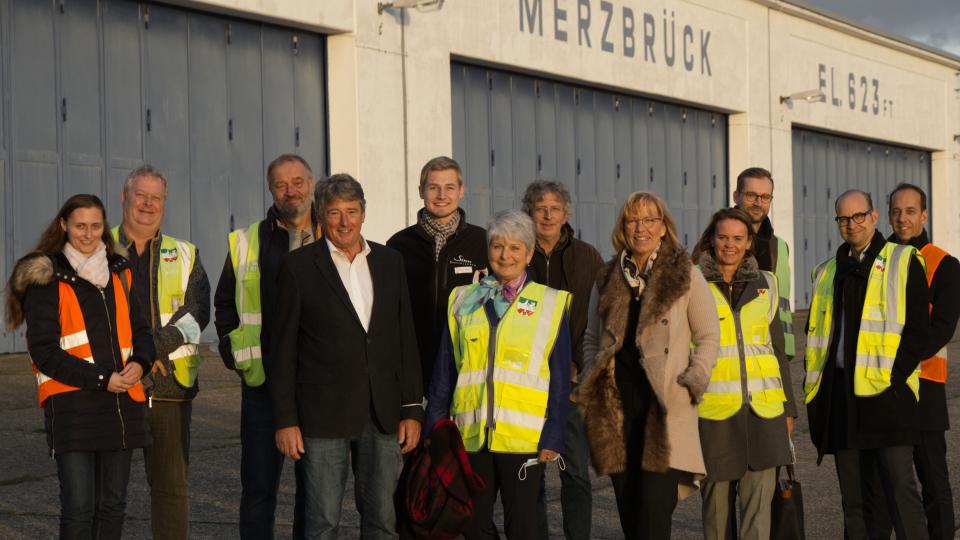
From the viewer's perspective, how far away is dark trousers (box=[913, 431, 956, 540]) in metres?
6.41

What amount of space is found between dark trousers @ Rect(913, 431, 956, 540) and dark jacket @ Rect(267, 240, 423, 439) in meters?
2.61

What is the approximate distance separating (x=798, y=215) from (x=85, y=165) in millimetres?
17672

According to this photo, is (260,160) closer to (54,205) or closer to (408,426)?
(54,205)

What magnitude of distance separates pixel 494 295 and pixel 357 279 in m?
0.59

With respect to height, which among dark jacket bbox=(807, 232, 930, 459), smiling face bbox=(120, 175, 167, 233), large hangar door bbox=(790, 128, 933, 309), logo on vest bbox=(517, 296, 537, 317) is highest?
large hangar door bbox=(790, 128, 933, 309)

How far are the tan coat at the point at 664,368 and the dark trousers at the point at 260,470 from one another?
145 centimetres

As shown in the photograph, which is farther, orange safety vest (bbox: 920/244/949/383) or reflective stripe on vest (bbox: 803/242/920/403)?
orange safety vest (bbox: 920/244/949/383)

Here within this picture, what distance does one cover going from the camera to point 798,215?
28.2 meters

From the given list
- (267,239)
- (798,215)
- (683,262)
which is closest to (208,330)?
(267,239)

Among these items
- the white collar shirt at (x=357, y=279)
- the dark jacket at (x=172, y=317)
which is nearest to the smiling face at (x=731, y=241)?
the white collar shirt at (x=357, y=279)

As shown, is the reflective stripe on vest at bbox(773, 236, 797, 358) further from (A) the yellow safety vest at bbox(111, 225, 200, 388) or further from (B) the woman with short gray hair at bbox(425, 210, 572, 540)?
(A) the yellow safety vest at bbox(111, 225, 200, 388)

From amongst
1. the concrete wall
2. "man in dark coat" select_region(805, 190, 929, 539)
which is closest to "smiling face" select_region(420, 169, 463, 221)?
"man in dark coat" select_region(805, 190, 929, 539)

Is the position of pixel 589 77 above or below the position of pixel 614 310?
above

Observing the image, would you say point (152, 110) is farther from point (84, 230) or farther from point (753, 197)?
point (84, 230)
